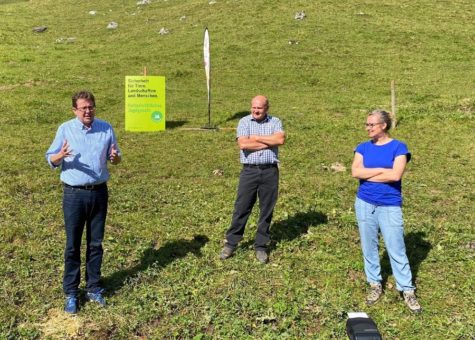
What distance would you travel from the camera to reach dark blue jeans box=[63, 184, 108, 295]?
606 cm

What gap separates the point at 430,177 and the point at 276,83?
47.8 ft

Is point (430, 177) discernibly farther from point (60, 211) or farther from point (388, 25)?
point (388, 25)

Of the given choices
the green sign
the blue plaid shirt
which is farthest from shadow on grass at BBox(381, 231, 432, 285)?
the green sign

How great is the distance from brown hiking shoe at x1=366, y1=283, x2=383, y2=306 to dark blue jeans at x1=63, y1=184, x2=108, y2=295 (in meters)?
3.81

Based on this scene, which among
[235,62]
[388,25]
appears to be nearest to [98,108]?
[235,62]

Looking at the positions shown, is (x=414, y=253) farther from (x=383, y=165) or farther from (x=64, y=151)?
(x=64, y=151)

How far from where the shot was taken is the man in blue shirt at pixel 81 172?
5922 mm

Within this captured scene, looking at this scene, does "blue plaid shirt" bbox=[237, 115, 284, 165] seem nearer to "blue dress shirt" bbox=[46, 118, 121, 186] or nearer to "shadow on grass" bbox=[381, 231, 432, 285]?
"blue dress shirt" bbox=[46, 118, 121, 186]

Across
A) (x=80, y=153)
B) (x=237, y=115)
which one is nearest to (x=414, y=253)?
(x=80, y=153)

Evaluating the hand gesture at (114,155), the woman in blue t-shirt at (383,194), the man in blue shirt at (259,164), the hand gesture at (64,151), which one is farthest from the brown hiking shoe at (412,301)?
the hand gesture at (64,151)

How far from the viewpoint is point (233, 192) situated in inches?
444

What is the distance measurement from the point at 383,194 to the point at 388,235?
565 millimetres

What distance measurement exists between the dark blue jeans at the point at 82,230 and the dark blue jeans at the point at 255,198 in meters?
2.27

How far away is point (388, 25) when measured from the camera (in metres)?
36.4
